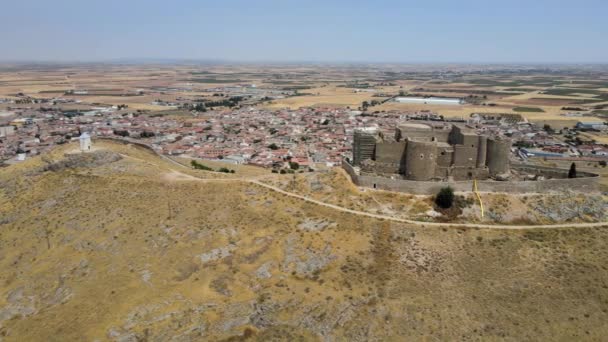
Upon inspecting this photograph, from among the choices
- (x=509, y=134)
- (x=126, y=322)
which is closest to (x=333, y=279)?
(x=126, y=322)

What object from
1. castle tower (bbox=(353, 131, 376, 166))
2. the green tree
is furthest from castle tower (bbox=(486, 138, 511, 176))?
castle tower (bbox=(353, 131, 376, 166))

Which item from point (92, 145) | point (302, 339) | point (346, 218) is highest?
point (92, 145)

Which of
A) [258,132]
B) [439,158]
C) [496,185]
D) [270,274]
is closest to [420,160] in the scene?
[439,158]

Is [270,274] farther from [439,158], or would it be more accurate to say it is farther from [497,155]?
[497,155]

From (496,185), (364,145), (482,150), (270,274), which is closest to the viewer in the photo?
(270,274)

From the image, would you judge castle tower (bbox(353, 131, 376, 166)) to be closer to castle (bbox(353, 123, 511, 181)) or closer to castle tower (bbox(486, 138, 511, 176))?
castle (bbox(353, 123, 511, 181))

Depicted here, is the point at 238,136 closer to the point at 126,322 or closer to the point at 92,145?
the point at 92,145
